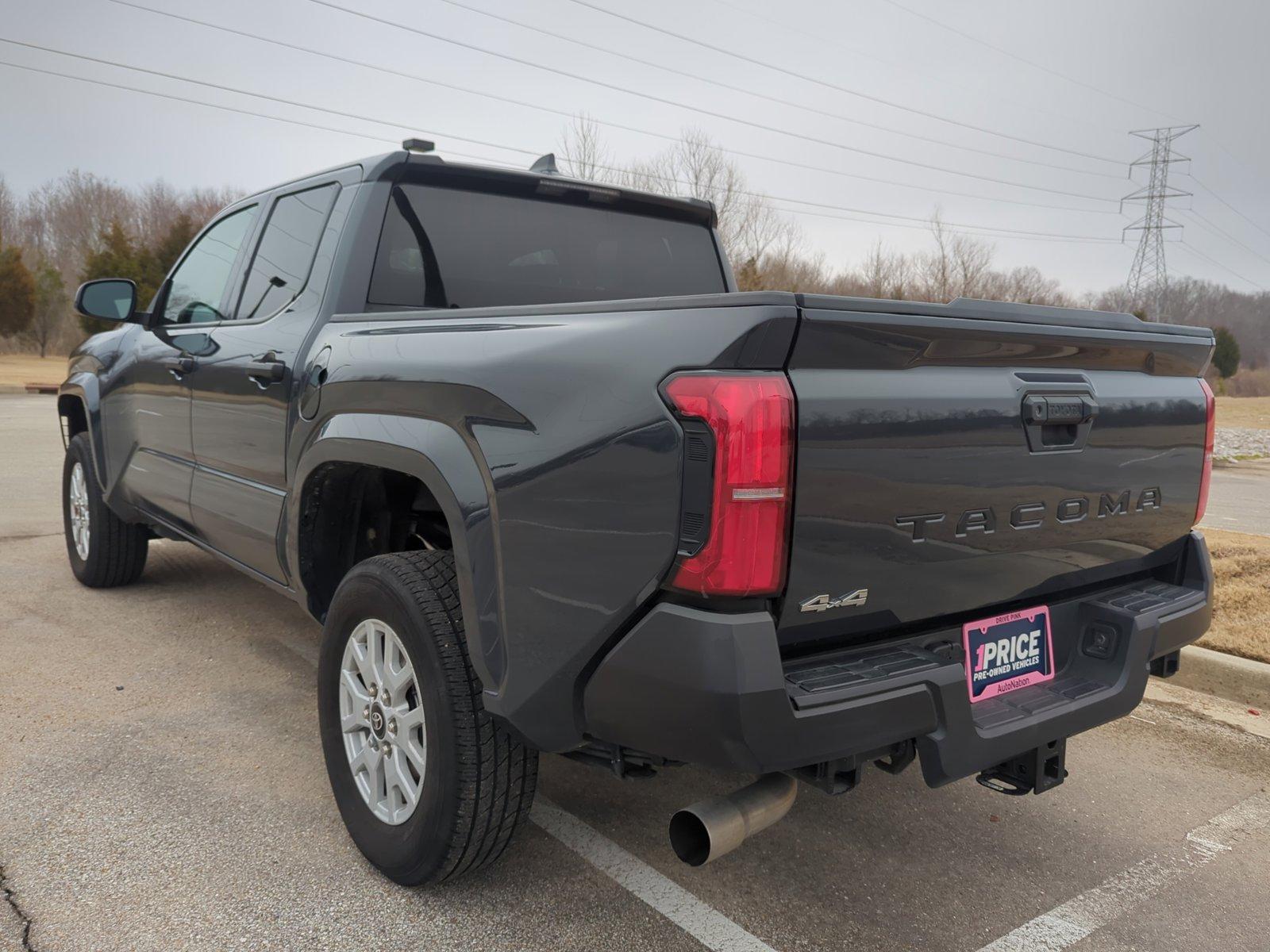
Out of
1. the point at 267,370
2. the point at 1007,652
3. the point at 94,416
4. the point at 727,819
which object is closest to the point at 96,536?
the point at 94,416

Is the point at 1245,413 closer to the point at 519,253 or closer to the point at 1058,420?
the point at 519,253

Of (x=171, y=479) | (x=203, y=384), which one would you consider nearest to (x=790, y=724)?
(x=203, y=384)

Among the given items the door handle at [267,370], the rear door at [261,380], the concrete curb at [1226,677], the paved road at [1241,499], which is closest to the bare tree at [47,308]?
the paved road at [1241,499]

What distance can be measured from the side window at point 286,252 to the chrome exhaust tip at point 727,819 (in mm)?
2343

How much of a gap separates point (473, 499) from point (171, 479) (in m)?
2.52

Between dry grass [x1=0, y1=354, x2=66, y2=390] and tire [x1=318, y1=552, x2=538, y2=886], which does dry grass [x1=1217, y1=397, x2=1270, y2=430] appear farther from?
dry grass [x1=0, y1=354, x2=66, y2=390]

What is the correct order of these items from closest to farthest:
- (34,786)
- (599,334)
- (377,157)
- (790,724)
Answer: (790,724) → (599,334) → (34,786) → (377,157)

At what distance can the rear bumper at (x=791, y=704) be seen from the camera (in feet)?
6.00

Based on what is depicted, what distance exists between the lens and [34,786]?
122 inches

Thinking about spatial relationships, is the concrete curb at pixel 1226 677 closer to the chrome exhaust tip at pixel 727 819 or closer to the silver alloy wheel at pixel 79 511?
the chrome exhaust tip at pixel 727 819

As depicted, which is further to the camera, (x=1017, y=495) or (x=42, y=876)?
(x=42, y=876)

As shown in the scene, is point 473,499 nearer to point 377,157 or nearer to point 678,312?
point 678,312

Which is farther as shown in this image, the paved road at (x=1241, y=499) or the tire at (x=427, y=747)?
the paved road at (x=1241, y=499)

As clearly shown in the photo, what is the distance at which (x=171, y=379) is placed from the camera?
4176 millimetres
